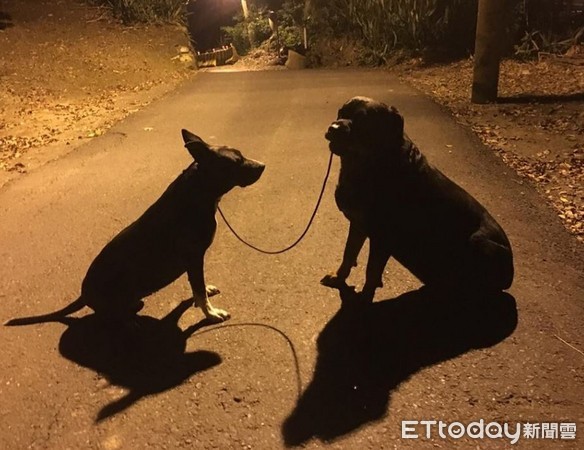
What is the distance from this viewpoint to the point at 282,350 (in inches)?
127

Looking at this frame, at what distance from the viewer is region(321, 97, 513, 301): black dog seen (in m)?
2.89

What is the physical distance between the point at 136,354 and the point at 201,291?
0.58 metres

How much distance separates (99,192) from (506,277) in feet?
15.1

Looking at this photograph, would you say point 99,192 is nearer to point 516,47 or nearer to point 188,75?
point 188,75

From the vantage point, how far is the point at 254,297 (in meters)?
3.77

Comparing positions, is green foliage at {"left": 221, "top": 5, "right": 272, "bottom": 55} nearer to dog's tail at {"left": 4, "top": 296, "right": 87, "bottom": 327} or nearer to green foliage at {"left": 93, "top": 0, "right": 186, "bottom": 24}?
green foliage at {"left": 93, "top": 0, "right": 186, "bottom": 24}

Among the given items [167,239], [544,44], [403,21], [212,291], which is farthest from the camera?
[403,21]

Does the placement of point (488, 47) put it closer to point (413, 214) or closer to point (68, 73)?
point (413, 214)

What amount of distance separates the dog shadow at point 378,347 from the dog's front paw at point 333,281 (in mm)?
71

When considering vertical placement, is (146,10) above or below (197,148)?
above

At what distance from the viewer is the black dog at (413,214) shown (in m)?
2.89

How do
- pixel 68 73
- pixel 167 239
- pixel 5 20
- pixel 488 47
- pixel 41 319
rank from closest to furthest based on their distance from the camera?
pixel 167 239 < pixel 41 319 < pixel 488 47 < pixel 68 73 < pixel 5 20

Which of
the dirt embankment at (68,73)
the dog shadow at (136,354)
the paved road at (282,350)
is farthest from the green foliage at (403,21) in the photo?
the dog shadow at (136,354)

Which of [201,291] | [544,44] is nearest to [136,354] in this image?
[201,291]
